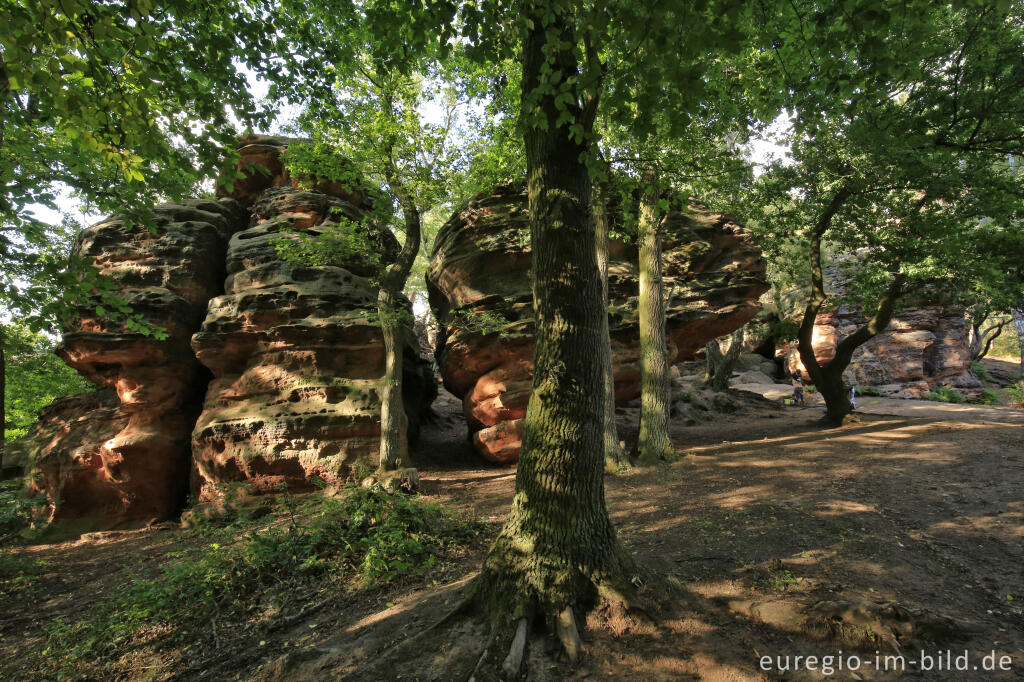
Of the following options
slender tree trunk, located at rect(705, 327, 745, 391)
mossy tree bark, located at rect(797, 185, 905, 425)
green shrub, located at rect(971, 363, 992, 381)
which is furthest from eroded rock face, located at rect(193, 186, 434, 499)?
green shrub, located at rect(971, 363, 992, 381)

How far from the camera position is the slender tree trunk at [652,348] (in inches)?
429

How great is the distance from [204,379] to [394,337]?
20.6ft

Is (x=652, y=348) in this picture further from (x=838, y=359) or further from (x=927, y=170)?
(x=838, y=359)

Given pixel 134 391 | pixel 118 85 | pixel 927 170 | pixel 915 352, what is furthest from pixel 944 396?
pixel 134 391

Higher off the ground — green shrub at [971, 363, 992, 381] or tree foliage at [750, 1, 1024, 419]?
tree foliage at [750, 1, 1024, 419]

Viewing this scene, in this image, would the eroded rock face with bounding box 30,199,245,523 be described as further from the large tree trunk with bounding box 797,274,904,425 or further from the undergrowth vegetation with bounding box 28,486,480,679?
the large tree trunk with bounding box 797,274,904,425

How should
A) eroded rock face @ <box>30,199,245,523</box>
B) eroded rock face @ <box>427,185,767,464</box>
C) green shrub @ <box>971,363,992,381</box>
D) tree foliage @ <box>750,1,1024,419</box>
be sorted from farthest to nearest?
green shrub @ <box>971,363,992,381</box>
eroded rock face @ <box>427,185,767,464</box>
eroded rock face @ <box>30,199,245,523</box>
tree foliage @ <box>750,1,1024,419</box>

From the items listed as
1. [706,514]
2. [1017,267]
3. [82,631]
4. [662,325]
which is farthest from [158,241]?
[1017,267]

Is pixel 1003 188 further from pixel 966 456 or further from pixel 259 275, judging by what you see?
pixel 259 275

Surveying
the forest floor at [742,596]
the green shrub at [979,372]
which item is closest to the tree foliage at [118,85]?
the forest floor at [742,596]

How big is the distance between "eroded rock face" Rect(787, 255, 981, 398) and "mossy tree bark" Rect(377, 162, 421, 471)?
24.8m

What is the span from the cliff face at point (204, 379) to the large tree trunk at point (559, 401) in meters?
8.38

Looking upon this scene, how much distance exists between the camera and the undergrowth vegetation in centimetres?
461

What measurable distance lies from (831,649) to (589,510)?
189 centimetres
